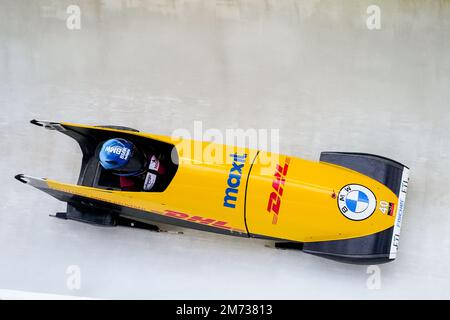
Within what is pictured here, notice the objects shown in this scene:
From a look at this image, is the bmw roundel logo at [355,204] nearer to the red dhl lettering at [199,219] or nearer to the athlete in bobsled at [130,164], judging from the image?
the red dhl lettering at [199,219]

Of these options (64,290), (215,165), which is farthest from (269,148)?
(64,290)

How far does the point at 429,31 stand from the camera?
5195mm

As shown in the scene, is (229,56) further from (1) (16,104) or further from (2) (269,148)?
(1) (16,104)

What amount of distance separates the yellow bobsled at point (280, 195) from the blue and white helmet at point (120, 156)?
0.22 metres

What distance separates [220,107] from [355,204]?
63.0 inches

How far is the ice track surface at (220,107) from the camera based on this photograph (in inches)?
196

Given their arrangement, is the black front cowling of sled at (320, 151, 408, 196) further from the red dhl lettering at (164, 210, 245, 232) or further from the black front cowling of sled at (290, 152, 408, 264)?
the red dhl lettering at (164, 210, 245, 232)

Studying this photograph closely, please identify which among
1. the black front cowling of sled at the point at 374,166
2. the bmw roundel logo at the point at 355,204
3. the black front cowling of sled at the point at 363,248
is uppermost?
the black front cowling of sled at the point at 374,166

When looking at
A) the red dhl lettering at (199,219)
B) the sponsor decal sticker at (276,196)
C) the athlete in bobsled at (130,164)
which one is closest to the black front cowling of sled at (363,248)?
the sponsor decal sticker at (276,196)

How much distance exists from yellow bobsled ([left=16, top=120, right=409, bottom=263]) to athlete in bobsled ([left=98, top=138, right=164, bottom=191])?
76 mm

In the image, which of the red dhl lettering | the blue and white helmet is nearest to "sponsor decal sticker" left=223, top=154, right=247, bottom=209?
the red dhl lettering

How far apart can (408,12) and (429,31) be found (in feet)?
0.88

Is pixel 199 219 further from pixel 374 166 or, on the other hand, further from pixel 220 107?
pixel 374 166

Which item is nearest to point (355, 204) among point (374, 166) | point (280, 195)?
point (374, 166)
